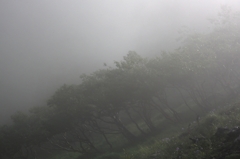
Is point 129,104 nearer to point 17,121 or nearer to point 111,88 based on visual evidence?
point 111,88

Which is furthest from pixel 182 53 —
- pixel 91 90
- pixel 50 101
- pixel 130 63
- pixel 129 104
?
pixel 50 101

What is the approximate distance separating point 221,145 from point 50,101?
25924mm

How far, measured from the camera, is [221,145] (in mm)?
11234

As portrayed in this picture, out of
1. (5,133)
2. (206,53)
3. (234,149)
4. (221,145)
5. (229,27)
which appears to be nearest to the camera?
(234,149)

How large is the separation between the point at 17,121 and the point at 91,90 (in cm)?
1596

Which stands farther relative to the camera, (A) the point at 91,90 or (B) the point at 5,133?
(B) the point at 5,133

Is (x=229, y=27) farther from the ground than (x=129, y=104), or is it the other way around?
(x=229, y=27)

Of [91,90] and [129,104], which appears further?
[129,104]

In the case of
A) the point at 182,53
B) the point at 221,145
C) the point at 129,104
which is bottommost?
the point at 221,145

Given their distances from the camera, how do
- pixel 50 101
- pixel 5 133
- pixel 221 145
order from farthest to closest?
pixel 5 133 < pixel 50 101 < pixel 221 145

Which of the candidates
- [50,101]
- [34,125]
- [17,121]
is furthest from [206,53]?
[17,121]

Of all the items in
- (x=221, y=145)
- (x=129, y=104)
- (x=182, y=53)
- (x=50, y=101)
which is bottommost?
(x=221, y=145)

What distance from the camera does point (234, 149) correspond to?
9898 millimetres

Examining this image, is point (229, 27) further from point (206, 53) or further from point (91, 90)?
point (91, 90)
